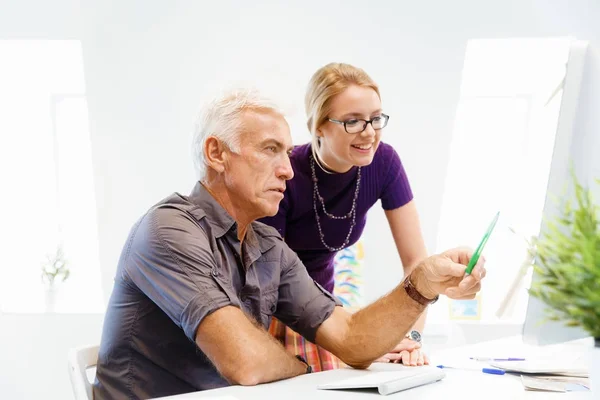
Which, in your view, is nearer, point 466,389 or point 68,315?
point 466,389

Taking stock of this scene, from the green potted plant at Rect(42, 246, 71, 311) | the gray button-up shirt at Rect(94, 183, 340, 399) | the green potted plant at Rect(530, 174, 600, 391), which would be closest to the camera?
the green potted plant at Rect(530, 174, 600, 391)

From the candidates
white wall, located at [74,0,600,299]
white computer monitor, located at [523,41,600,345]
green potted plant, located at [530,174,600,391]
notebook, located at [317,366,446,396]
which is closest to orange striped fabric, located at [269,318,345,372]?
notebook, located at [317,366,446,396]

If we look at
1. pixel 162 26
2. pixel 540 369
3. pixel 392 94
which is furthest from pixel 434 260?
pixel 162 26

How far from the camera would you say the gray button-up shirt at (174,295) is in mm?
1457

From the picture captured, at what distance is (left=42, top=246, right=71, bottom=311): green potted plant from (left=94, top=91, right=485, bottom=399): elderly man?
9.80 ft

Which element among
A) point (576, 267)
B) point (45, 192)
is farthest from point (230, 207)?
point (45, 192)

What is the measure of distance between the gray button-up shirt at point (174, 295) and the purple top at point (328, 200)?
0.58m

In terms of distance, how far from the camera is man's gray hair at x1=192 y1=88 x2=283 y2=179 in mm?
1722

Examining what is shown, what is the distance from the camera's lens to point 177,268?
1466 millimetres

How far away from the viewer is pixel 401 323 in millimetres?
1604

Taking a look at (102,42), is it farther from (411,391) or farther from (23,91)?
(411,391)

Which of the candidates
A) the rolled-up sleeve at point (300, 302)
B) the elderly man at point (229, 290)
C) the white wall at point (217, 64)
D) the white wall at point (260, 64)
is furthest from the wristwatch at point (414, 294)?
the white wall at point (217, 64)

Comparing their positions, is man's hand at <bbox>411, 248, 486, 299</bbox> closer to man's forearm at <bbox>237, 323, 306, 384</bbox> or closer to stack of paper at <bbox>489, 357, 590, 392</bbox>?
stack of paper at <bbox>489, 357, 590, 392</bbox>

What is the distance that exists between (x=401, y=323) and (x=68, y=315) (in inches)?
123
